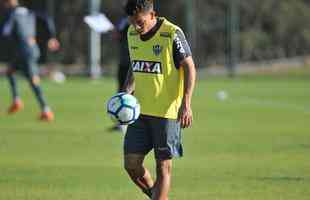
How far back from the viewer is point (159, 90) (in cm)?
824

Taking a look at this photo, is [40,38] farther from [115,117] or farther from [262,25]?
[115,117]

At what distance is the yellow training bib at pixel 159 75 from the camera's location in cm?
821

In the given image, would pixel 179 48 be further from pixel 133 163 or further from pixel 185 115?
pixel 133 163

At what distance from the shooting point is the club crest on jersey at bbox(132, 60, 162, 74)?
8.23 m

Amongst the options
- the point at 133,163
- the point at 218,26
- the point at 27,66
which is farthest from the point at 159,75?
the point at 218,26

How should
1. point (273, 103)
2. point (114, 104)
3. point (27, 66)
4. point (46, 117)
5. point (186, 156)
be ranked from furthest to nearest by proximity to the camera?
point (273, 103), point (46, 117), point (27, 66), point (186, 156), point (114, 104)

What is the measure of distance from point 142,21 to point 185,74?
0.57 metres

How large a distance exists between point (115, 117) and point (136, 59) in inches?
21.1

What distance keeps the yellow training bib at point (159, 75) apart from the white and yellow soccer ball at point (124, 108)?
123mm

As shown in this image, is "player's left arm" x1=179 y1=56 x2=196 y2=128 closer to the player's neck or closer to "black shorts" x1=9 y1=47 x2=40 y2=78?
the player's neck

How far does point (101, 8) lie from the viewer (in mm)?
46781

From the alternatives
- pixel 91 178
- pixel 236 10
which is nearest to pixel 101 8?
pixel 236 10

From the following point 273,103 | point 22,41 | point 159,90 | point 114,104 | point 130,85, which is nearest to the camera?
point 159,90

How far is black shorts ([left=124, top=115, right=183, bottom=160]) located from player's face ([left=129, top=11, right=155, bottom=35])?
759 millimetres
